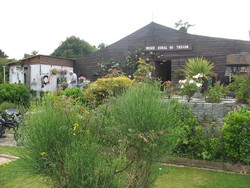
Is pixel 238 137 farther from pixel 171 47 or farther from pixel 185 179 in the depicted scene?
pixel 171 47

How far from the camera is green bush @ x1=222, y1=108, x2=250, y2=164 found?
172 inches

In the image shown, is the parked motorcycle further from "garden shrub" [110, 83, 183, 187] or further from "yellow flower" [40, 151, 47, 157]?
"garden shrub" [110, 83, 183, 187]

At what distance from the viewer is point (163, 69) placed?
16.2 m

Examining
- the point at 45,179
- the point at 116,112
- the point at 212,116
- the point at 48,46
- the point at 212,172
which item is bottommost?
the point at 212,172

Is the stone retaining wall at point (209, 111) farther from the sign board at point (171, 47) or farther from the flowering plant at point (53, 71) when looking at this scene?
the flowering plant at point (53, 71)

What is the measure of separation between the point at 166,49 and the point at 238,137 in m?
10.7

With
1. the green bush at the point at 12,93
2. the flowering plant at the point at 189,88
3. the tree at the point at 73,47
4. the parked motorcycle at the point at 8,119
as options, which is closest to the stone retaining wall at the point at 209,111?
the flowering plant at the point at 189,88

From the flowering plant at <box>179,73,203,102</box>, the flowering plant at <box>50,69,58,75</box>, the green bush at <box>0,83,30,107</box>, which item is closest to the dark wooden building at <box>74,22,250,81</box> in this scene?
the flowering plant at <box>50,69,58,75</box>

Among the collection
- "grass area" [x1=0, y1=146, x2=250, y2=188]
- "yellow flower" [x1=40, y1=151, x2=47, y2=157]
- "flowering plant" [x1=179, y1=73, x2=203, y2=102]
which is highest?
"flowering plant" [x1=179, y1=73, x2=203, y2=102]

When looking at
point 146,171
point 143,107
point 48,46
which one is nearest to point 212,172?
point 146,171

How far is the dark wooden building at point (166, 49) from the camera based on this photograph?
43.2 feet

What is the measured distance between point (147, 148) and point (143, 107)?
0.41 m

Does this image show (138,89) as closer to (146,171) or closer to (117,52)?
(146,171)

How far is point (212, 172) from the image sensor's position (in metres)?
4.39
